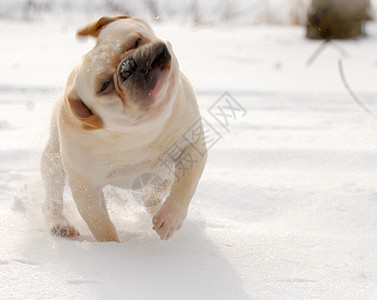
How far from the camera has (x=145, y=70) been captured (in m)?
1.59

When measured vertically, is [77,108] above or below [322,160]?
above

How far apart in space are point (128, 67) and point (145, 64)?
55mm

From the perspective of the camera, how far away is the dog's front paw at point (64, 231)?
203 cm

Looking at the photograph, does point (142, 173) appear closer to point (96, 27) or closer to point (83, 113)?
point (83, 113)

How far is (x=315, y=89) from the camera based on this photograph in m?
5.30

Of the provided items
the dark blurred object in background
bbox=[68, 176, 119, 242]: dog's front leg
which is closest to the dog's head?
bbox=[68, 176, 119, 242]: dog's front leg

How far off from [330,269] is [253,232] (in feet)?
1.48

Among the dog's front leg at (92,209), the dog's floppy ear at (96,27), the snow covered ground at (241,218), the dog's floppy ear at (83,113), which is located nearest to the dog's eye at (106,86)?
the dog's floppy ear at (83,113)

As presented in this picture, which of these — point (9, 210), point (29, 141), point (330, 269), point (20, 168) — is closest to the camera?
point (330, 269)

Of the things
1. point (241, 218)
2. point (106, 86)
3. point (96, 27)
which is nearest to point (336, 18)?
point (241, 218)

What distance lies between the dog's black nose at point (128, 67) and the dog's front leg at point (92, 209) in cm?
51

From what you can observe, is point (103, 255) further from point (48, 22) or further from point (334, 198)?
point (48, 22)

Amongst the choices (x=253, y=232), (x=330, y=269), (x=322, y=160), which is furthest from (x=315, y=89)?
(x=330, y=269)

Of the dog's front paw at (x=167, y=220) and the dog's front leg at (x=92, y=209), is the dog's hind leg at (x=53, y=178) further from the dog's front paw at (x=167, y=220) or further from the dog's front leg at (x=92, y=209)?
the dog's front paw at (x=167, y=220)
